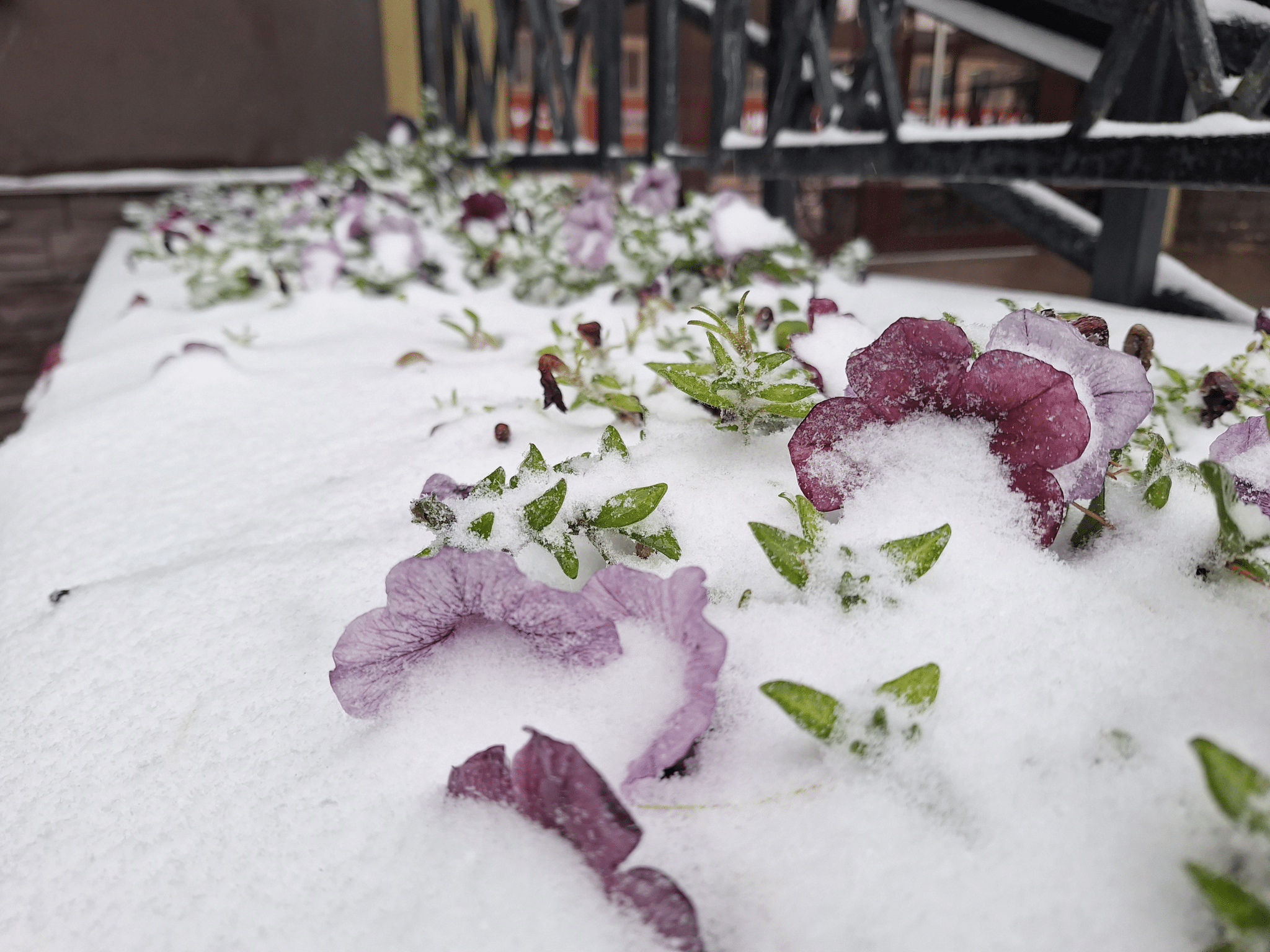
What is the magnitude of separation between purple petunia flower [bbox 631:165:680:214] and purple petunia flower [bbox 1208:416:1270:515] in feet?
5.11

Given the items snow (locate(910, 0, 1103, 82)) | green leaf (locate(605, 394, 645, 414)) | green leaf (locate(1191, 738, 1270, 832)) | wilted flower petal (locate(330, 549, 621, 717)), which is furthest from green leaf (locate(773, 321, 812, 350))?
snow (locate(910, 0, 1103, 82))

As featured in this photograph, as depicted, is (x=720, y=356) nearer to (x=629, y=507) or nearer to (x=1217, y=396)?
(x=629, y=507)

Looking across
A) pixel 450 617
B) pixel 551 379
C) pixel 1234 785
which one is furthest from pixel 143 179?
pixel 1234 785

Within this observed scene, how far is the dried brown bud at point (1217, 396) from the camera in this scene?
77 cm

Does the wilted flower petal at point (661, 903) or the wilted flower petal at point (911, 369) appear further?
the wilted flower petal at point (911, 369)

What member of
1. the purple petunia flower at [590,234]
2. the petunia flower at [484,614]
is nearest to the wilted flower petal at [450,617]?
the petunia flower at [484,614]

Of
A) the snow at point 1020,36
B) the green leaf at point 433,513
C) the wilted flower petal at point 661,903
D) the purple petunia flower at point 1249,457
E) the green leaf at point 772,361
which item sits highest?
the snow at point 1020,36

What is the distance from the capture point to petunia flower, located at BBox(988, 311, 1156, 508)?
496 mm

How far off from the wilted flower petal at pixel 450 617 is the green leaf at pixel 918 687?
0.48 ft

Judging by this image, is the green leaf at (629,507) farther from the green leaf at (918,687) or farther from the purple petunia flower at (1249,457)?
the purple petunia flower at (1249,457)

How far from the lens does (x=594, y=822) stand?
34 cm

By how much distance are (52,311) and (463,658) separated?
368 cm

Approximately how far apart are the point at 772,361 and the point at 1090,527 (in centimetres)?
Answer: 23

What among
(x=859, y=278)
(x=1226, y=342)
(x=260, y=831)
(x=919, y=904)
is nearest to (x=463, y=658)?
(x=260, y=831)
